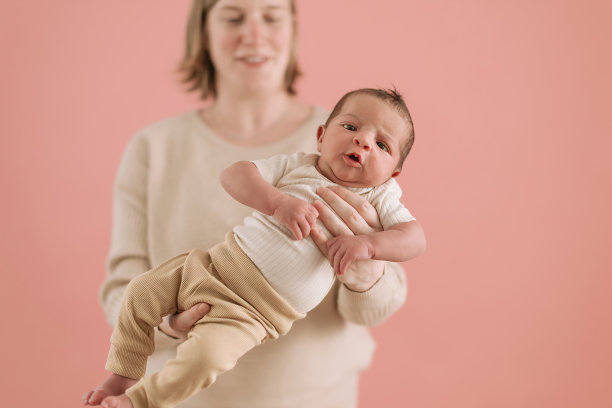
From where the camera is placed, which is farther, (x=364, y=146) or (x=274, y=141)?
(x=274, y=141)

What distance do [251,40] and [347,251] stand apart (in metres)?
0.79

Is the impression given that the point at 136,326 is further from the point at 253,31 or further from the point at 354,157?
the point at 253,31

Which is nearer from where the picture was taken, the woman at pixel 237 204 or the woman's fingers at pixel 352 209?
the woman's fingers at pixel 352 209

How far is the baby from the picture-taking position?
102 cm

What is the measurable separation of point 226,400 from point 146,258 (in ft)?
1.35

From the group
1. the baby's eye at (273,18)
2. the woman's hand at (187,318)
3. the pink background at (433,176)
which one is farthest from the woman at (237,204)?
the pink background at (433,176)

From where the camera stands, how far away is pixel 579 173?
2426 mm

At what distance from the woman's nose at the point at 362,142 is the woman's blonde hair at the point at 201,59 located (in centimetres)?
79

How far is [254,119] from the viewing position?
1.73 metres

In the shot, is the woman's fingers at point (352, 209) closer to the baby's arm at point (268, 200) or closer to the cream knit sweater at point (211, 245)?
the baby's arm at point (268, 200)

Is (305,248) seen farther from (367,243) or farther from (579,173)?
(579,173)

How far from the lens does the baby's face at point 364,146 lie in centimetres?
106

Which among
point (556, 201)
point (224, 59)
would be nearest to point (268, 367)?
point (224, 59)

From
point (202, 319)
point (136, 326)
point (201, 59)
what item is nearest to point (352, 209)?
point (202, 319)
